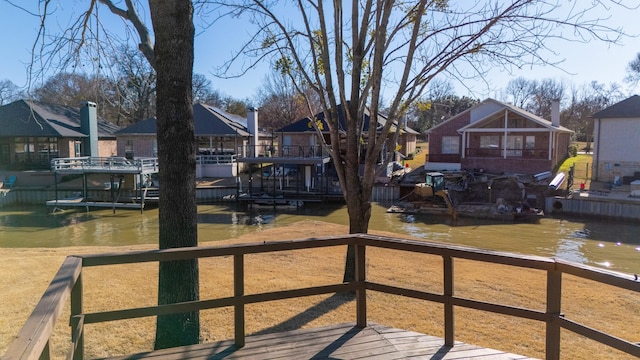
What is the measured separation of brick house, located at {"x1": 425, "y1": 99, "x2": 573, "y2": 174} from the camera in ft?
96.2

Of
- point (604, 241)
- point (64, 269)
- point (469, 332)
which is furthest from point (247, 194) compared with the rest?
point (64, 269)

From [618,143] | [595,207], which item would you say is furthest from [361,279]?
[618,143]

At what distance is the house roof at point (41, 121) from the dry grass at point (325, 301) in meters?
23.1

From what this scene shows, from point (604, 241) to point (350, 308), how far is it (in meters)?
16.1

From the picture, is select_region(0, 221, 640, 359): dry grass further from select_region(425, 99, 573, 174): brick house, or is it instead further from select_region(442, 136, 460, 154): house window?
select_region(442, 136, 460, 154): house window

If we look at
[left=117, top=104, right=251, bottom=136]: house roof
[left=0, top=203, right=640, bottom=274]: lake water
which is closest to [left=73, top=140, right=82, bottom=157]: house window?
[left=117, top=104, right=251, bottom=136]: house roof

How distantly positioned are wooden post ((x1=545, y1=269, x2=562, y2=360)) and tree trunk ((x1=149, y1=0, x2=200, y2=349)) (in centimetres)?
294

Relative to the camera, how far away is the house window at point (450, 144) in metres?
34.1

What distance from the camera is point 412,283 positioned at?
25.5 ft

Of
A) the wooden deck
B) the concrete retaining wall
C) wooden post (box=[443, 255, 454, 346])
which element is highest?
wooden post (box=[443, 255, 454, 346])

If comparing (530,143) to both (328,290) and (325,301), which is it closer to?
(325,301)

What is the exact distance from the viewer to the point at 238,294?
349 cm

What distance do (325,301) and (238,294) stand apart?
3.02 m

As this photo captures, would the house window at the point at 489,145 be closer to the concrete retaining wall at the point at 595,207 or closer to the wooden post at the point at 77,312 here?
the concrete retaining wall at the point at 595,207
